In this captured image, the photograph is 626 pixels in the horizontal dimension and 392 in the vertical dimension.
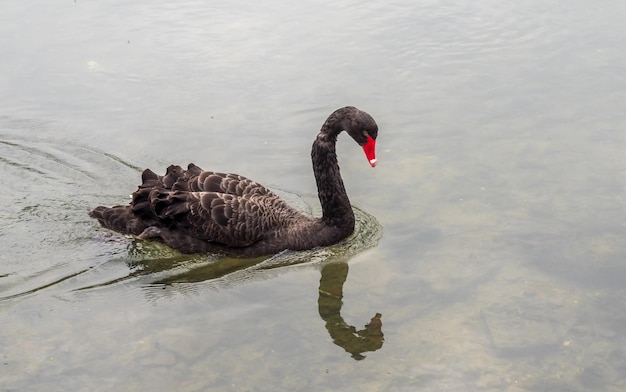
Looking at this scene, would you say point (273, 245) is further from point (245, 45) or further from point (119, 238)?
point (245, 45)

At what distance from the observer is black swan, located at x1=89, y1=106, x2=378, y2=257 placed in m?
6.77

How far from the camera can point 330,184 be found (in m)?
6.91

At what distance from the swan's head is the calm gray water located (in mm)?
677

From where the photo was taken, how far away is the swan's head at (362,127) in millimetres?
6675

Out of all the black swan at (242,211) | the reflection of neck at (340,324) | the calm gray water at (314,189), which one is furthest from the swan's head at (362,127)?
the reflection of neck at (340,324)

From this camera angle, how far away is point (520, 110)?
28.0 feet

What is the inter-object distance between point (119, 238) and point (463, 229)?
2.71m

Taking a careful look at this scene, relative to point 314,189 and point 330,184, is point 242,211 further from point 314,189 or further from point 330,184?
point 314,189

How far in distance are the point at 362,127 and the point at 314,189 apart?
1.23m

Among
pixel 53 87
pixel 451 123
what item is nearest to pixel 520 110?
pixel 451 123

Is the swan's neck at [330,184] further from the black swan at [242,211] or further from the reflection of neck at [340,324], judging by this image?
the reflection of neck at [340,324]

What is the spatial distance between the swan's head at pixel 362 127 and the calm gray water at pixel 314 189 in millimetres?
677

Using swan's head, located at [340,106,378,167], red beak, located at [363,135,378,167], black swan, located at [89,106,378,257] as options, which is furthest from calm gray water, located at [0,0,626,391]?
swan's head, located at [340,106,378,167]

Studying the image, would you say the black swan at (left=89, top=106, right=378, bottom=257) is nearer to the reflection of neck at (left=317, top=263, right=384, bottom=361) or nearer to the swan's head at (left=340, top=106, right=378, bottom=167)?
the swan's head at (left=340, top=106, right=378, bottom=167)
